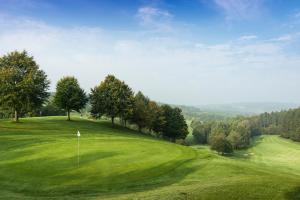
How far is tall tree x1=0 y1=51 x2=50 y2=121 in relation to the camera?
54.3m

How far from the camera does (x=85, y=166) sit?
26.2 m

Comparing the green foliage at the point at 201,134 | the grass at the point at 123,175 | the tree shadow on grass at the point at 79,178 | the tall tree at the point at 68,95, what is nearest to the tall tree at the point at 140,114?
the tall tree at the point at 68,95

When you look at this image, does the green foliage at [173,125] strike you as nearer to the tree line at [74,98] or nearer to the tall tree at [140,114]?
the tree line at [74,98]

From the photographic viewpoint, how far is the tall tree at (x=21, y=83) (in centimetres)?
5428

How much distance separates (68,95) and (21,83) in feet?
38.1

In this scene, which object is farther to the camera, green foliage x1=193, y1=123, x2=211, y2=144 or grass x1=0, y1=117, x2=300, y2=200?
green foliage x1=193, y1=123, x2=211, y2=144

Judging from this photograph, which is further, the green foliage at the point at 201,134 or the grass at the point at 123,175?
the green foliage at the point at 201,134

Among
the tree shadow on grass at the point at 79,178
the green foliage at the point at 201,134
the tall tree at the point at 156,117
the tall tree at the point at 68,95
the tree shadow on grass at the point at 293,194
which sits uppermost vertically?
the tall tree at the point at 68,95

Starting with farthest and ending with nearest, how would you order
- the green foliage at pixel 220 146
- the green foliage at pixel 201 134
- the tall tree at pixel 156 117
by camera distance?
the green foliage at pixel 201 134 → the green foliage at pixel 220 146 → the tall tree at pixel 156 117

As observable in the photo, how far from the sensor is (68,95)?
6494cm

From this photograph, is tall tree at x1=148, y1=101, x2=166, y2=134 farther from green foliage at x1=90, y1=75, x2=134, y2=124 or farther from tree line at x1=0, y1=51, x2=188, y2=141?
green foliage at x1=90, y1=75, x2=134, y2=124

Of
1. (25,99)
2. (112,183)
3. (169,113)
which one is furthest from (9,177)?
(169,113)

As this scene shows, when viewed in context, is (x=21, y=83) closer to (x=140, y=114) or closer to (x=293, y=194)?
(x=140, y=114)

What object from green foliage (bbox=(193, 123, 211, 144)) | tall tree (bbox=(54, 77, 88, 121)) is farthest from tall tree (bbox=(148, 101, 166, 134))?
green foliage (bbox=(193, 123, 211, 144))
